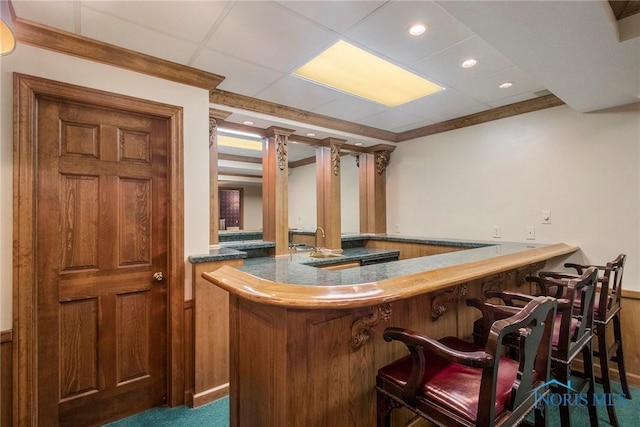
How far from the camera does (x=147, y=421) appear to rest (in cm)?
196

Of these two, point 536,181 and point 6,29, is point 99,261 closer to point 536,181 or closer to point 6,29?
point 6,29

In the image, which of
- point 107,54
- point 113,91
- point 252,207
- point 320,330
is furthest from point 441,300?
point 252,207

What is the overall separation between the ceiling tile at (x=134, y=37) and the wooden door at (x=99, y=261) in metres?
0.43

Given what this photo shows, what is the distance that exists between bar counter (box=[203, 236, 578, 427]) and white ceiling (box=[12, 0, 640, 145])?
122 cm

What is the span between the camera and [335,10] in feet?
5.03

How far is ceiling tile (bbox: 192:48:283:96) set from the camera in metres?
Result: 2.00

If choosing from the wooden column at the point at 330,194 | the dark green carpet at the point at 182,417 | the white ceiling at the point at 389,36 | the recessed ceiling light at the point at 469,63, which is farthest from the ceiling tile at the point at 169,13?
the dark green carpet at the point at 182,417

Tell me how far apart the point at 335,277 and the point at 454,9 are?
51.2 inches

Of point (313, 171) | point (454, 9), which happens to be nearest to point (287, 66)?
point (454, 9)

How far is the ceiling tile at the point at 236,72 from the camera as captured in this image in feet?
6.55

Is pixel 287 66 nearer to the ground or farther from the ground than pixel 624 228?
farther from the ground

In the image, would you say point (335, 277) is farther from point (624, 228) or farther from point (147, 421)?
point (624, 228)

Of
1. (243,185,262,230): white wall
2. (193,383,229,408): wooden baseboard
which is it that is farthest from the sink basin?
(243,185,262,230): white wall

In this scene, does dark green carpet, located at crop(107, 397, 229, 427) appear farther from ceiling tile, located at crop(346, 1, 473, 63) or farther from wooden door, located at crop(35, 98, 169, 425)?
ceiling tile, located at crop(346, 1, 473, 63)
